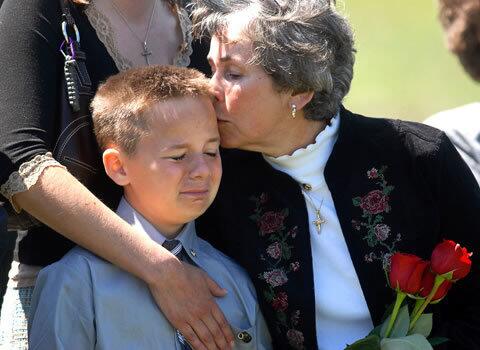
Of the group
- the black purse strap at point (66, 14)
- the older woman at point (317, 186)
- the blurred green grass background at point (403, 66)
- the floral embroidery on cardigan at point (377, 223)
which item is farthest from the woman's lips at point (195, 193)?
the blurred green grass background at point (403, 66)

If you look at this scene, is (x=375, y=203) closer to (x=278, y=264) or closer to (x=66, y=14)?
(x=278, y=264)

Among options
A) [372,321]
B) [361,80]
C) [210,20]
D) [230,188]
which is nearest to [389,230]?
[372,321]

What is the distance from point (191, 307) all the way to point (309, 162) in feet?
2.08

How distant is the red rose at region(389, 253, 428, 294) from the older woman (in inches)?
10.9

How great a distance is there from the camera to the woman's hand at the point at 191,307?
3.33m

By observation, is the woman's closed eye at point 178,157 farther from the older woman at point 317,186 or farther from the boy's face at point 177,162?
the older woman at point 317,186

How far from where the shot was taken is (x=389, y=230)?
3615mm

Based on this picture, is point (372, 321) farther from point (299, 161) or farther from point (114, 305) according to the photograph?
point (114, 305)

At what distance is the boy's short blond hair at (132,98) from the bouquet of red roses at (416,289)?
78 cm

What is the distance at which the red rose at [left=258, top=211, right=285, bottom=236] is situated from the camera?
12.0 feet

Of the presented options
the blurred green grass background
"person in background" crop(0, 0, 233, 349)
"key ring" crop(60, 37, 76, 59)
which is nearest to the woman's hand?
"person in background" crop(0, 0, 233, 349)

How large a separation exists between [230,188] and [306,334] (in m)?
0.52

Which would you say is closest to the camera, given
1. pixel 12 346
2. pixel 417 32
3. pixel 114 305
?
pixel 114 305

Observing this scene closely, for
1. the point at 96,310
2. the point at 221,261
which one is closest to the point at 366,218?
the point at 221,261
